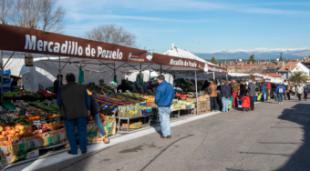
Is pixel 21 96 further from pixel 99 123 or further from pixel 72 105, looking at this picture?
pixel 72 105

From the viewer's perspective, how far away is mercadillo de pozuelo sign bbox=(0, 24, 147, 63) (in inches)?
254

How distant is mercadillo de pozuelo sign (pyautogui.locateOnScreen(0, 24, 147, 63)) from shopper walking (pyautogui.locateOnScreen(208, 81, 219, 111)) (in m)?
8.44

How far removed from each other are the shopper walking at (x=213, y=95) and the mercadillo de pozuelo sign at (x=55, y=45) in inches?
332

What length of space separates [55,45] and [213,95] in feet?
41.1

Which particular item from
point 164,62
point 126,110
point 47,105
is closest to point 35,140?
point 47,105

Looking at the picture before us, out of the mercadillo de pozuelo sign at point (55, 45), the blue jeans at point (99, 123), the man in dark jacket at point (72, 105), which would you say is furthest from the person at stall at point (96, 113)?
the mercadillo de pozuelo sign at point (55, 45)

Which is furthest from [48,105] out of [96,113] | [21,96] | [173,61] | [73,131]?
[173,61]

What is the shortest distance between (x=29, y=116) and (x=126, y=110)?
11.0 feet

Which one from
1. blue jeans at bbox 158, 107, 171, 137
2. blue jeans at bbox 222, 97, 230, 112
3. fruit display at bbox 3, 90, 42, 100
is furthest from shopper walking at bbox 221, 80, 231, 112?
fruit display at bbox 3, 90, 42, 100

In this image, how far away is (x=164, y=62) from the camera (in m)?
13.8

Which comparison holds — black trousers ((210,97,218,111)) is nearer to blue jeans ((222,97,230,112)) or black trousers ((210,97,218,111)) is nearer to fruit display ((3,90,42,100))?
blue jeans ((222,97,230,112))

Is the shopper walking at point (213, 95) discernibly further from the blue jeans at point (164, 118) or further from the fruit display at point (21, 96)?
the fruit display at point (21, 96)

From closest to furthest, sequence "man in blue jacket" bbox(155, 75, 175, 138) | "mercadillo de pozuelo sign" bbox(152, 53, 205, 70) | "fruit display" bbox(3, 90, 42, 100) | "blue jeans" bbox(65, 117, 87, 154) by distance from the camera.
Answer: "blue jeans" bbox(65, 117, 87, 154) < "man in blue jacket" bbox(155, 75, 175, 138) < "fruit display" bbox(3, 90, 42, 100) < "mercadillo de pozuelo sign" bbox(152, 53, 205, 70)

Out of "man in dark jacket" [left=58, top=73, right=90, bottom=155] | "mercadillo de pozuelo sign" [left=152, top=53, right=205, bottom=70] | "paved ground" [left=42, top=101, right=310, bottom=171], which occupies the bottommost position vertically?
"paved ground" [left=42, top=101, right=310, bottom=171]
